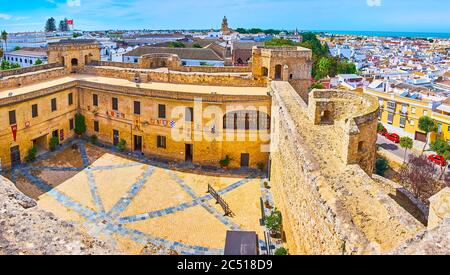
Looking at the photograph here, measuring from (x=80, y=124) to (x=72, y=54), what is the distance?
20.5 ft

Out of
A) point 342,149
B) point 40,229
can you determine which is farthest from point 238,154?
point 40,229

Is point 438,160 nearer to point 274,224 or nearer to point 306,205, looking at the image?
point 274,224

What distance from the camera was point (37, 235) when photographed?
19.0 ft

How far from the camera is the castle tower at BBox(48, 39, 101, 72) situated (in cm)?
2800

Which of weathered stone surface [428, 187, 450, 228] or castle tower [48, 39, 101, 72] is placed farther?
castle tower [48, 39, 101, 72]

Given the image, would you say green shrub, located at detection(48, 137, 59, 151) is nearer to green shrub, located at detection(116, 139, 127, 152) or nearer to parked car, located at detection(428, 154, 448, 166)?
green shrub, located at detection(116, 139, 127, 152)

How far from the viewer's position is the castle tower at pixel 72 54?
91.9 feet

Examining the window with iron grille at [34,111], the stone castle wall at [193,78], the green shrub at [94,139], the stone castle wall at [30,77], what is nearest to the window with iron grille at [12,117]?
the window with iron grille at [34,111]

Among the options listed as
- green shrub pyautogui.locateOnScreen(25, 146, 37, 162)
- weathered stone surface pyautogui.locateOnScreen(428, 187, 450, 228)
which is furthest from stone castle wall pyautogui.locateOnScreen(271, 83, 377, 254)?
green shrub pyautogui.locateOnScreen(25, 146, 37, 162)

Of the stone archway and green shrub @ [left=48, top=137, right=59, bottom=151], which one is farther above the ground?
the stone archway

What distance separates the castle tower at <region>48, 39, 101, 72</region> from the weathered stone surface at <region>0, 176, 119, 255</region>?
23.6 m

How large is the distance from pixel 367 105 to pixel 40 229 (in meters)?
12.5

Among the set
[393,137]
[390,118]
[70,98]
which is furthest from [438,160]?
[70,98]
